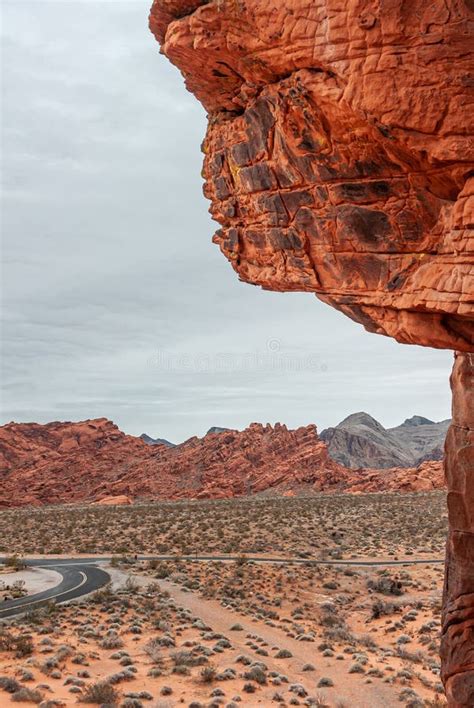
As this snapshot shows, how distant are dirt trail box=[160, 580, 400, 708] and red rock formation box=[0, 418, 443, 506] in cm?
6974

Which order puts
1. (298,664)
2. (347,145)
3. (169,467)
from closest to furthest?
1. (347,145)
2. (298,664)
3. (169,467)

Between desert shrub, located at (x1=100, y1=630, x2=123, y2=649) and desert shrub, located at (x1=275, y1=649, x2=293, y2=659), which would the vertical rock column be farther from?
desert shrub, located at (x1=100, y1=630, x2=123, y2=649)

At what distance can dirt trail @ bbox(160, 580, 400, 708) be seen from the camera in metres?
16.8

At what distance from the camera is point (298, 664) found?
1952 cm

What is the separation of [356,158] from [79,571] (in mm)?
28713

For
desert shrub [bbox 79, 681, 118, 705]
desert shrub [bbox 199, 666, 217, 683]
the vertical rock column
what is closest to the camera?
the vertical rock column

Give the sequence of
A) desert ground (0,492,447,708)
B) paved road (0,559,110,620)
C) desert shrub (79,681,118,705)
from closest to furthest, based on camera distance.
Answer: desert shrub (79,681,118,705) → desert ground (0,492,447,708) → paved road (0,559,110,620)

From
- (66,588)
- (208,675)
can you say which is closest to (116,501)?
(66,588)

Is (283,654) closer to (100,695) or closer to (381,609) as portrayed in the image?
(100,695)

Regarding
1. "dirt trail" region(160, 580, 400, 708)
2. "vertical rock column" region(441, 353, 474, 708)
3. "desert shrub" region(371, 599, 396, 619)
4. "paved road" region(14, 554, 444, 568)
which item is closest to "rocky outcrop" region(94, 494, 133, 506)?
"paved road" region(14, 554, 444, 568)

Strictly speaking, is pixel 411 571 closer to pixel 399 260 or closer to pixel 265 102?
pixel 399 260

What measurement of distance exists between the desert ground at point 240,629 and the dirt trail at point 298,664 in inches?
2.5

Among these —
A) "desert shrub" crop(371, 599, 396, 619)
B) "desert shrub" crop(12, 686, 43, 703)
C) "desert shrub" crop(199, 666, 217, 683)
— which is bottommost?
"desert shrub" crop(371, 599, 396, 619)

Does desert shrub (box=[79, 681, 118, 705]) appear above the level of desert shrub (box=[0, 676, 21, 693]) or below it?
below
